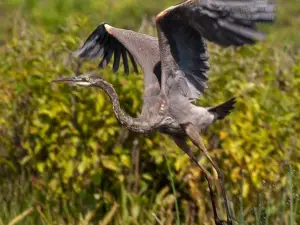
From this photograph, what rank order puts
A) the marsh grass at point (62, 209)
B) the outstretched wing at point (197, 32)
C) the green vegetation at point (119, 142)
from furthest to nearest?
the green vegetation at point (119, 142) < the marsh grass at point (62, 209) < the outstretched wing at point (197, 32)

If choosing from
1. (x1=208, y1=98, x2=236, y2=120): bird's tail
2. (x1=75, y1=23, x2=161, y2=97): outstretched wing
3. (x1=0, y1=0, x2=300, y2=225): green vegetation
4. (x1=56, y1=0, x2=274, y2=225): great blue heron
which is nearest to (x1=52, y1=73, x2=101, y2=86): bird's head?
(x1=56, y1=0, x2=274, y2=225): great blue heron

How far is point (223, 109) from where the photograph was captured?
18.8 feet

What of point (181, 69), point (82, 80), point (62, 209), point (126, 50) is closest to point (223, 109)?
point (181, 69)

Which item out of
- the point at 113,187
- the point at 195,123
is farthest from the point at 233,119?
the point at 113,187

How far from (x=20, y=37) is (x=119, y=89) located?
1139 millimetres

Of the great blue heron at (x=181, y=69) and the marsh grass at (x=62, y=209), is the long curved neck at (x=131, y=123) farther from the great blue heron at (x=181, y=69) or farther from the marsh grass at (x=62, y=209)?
the marsh grass at (x=62, y=209)

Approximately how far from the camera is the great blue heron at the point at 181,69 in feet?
17.0

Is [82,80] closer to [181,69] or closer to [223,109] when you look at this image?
[181,69]

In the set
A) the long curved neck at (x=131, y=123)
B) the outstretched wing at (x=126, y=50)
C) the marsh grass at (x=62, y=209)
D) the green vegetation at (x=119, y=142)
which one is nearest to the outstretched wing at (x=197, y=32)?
the outstretched wing at (x=126, y=50)

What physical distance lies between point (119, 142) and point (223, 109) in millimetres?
1060

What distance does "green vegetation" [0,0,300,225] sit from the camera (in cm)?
620

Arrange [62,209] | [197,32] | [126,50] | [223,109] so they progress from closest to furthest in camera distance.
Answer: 1. [197,32]
2. [223,109]
3. [126,50]
4. [62,209]

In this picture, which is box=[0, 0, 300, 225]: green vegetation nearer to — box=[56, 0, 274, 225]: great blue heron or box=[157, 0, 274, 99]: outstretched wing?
box=[56, 0, 274, 225]: great blue heron

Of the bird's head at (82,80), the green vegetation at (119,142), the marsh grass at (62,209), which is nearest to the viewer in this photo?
the bird's head at (82,80)
